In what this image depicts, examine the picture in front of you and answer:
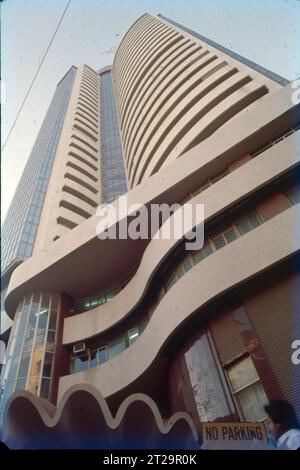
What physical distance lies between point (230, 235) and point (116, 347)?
7179 millimetres

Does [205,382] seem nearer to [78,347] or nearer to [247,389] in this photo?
[247,389]

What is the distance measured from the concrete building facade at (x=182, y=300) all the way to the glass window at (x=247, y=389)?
31mm

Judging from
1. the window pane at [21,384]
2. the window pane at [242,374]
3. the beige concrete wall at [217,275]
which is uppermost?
the window pane at [21,384]

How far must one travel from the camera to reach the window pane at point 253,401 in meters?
7.81

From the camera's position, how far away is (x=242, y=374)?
861cm

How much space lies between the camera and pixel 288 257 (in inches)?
352

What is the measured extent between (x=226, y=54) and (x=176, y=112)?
27.8 ft

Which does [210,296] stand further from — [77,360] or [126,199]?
[77,360]

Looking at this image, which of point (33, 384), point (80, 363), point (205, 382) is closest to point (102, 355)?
point (80, 363)

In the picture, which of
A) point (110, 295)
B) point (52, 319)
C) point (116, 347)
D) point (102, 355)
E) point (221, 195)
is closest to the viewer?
point (221, 195)

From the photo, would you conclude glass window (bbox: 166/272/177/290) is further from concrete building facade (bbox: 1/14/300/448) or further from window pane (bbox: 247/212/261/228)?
window pane (bbox: 247/212/261/228)

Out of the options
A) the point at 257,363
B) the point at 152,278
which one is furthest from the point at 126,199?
the point at 257,363

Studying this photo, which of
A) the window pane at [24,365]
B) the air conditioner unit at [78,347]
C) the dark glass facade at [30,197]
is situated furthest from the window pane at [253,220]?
the dark glass facade at [30,197]

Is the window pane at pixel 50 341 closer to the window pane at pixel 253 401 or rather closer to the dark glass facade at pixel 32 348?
the dark glass facade at pixel 32 348
